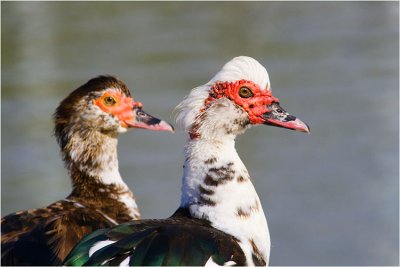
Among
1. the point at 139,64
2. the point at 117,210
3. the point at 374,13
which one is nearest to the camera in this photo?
the point at 117,210

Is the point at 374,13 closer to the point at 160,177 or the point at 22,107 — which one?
the point at 22,107

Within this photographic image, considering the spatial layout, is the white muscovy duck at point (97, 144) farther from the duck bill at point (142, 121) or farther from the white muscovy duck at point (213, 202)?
the white muscovy duck at point (213, 202)

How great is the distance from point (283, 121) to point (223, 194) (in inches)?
25.5

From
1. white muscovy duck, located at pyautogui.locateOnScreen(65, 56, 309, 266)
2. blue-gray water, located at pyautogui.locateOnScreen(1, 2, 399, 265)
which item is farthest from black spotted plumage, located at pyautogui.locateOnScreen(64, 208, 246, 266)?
Answer: blue-gray water, located at pyautogui.locateOnScreen(1, 2, 399, 265)

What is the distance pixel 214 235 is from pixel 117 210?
195 cm

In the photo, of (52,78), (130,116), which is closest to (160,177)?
(130,116)

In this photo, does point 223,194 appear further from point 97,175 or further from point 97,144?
point 97,144

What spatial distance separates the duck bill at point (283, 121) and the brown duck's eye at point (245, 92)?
→ 0.50 ft

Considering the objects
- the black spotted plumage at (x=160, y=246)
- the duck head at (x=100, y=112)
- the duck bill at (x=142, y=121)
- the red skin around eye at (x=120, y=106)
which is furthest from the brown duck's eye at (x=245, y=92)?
the red skin around eye at (x=120, y=106)

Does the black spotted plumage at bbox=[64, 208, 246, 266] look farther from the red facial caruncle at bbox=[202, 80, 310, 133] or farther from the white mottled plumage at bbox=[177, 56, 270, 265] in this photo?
the red facial caruncle at bbox=[202, 80, 310, 133]

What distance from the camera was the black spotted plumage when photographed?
467 centimetres

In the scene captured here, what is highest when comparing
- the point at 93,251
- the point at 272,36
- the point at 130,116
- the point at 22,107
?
the point at 272,36

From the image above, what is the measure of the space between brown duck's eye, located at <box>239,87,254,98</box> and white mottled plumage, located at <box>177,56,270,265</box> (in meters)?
0.06

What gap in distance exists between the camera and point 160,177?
10.3 metres
